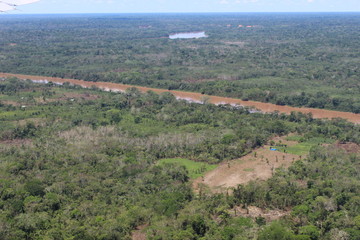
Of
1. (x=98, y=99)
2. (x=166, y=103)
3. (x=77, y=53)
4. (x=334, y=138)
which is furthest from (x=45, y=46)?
(x=334, y=138)

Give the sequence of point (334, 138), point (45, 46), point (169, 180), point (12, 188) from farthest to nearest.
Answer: point (45, 46), point (334, 138), point (169, 180), point (12, 188)

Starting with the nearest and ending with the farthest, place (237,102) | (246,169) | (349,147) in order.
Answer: (246,169) → (349,147) → (237,102)

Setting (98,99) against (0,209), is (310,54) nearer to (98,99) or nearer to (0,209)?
(98,99)

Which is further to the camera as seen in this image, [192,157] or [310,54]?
[310,54]

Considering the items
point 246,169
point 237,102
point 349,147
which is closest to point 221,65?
point 237,102

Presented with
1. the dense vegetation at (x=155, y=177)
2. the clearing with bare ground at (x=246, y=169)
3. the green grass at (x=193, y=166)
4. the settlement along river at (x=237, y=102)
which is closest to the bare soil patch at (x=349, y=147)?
the dense vegetation at (x=155, y=177)

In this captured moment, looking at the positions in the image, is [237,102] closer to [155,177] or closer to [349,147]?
[349,147]
